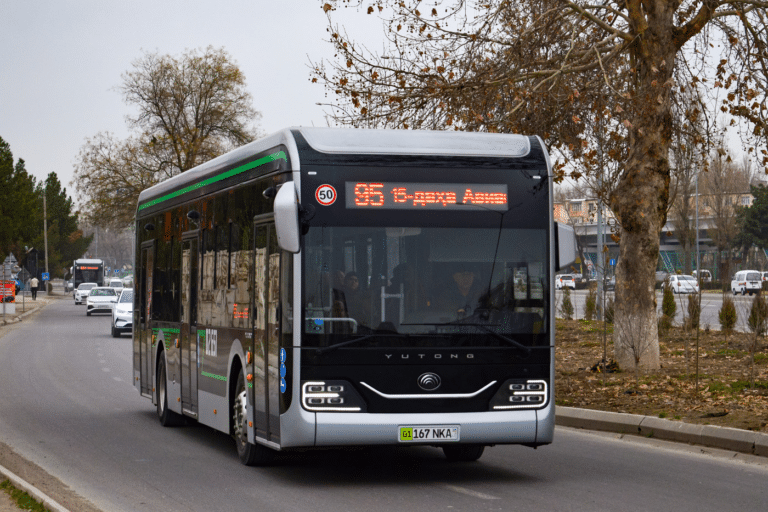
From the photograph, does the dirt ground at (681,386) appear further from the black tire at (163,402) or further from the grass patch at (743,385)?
the black tire at (163,402)

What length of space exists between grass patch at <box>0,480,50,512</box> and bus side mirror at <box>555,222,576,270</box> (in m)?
4.51

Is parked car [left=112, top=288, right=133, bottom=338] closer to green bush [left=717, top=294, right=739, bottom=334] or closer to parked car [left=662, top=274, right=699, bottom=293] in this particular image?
parked car [left=662, top=274, right=699, bottom=293]

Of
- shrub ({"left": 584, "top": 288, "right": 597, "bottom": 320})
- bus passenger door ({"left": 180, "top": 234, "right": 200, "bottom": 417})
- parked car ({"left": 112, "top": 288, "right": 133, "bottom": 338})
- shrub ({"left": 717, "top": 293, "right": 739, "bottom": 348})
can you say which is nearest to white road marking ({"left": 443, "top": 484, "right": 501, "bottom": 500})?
bus passenger door ({"left": 180, "top": 234, "right": 200, "bottom": 417})

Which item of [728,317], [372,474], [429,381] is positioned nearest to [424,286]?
[429,381]

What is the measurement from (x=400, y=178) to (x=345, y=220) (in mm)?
593

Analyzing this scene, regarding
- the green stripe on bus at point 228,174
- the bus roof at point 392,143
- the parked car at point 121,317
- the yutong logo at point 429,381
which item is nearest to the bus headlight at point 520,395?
the yutong logo at point 429,381

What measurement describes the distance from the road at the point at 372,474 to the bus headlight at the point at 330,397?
693 mm

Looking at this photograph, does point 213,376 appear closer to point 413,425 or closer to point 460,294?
point 413,425

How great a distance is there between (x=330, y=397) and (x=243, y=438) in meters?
1.93

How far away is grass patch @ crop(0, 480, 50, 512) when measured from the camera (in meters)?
7.97

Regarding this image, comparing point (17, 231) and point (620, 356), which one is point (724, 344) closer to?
point (620, 356)

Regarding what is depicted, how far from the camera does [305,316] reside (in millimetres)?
9086

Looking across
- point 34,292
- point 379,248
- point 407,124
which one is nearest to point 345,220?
point 379,248

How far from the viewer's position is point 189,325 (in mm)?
12859
